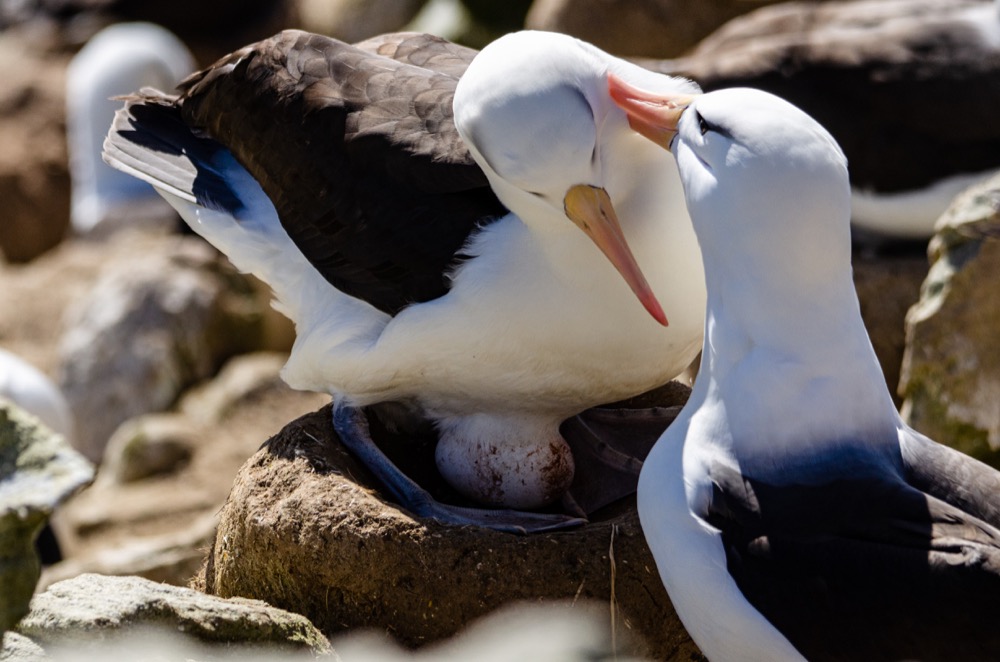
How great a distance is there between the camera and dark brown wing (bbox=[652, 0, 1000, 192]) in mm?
6520

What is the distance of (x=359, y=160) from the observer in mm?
4324

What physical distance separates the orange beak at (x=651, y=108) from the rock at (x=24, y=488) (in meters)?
1.59

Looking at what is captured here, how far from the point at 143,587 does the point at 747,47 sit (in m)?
4.52

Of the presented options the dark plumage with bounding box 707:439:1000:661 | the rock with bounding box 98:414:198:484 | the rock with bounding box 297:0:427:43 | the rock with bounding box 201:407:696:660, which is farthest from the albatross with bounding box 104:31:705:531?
the rock with bounding box 297:0:427:43

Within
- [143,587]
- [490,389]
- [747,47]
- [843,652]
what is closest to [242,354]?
[747,47]

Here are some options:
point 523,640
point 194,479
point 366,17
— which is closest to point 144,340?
point 194,479

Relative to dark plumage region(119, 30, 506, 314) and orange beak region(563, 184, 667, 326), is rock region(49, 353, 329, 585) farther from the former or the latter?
orange beak region(563, 184, 667, 326)

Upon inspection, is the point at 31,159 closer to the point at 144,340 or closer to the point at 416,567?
the point at 144,340

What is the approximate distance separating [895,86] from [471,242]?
123 inches

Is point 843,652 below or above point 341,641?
above

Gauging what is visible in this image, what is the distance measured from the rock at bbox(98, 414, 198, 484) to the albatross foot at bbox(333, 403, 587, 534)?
396cm

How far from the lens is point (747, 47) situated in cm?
707

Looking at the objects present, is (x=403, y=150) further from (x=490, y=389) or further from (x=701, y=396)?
Answer: (x=701, y=396)

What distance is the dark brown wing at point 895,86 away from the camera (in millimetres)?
6520
